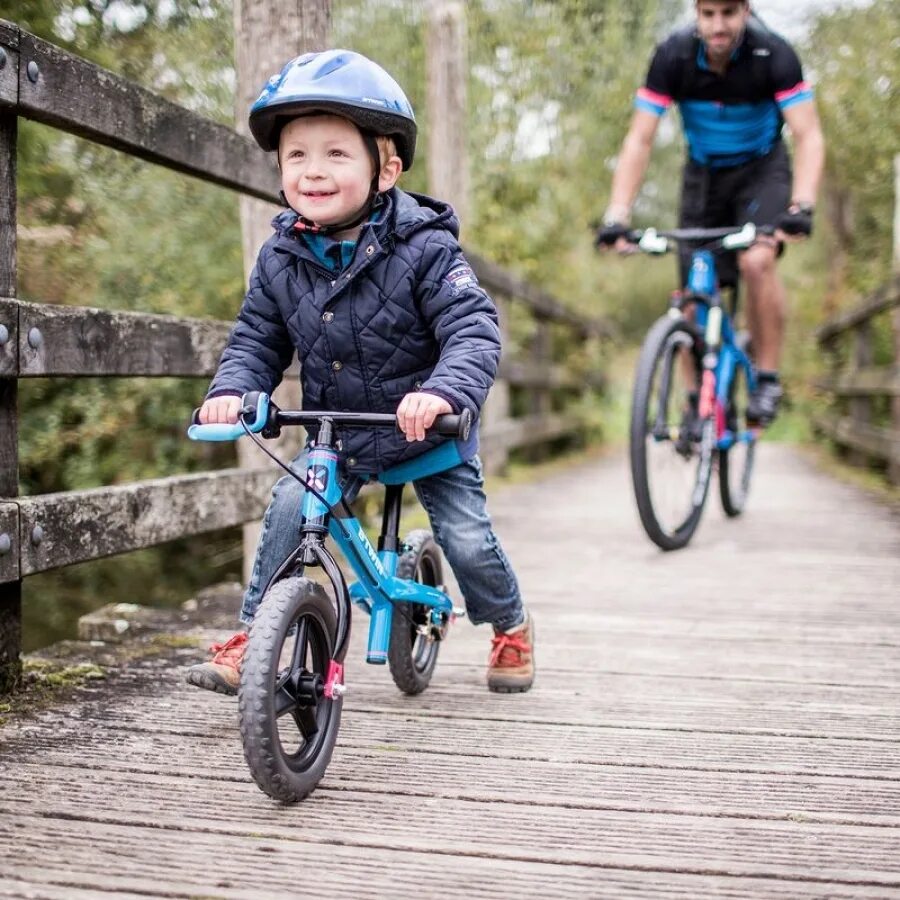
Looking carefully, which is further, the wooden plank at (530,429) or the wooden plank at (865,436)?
the wooden plank at (530,429)

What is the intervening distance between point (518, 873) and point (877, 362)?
8037 millimetres

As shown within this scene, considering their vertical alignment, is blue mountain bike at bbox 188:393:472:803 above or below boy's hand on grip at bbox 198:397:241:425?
below

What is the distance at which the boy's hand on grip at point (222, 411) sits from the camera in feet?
7.18

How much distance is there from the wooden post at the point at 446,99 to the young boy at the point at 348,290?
170 inches

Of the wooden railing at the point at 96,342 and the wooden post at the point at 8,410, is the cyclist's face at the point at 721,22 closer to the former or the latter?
the wooden railing at the point at 96,342

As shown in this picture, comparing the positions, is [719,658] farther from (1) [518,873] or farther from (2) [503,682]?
(1) [518,873]

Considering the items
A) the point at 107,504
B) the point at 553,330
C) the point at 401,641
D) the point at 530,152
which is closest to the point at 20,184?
the point at 107,504

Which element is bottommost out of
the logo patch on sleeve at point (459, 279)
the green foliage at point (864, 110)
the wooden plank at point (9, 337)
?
the wooden plank at point (9, 337)

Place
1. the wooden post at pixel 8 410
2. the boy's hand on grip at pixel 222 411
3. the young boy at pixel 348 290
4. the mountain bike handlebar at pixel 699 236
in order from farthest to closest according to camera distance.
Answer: the mountain bike handlebar at pixel 699 236
the wooden post at pixel 8 410
the young boy at pixel 348 290
the boy's hand on grip at pixel 222 411

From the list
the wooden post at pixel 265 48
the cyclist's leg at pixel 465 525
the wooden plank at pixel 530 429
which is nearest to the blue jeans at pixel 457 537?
the cyclist's leg at pixel 465 525

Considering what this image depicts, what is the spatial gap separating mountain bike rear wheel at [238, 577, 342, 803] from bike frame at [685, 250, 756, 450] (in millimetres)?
2847

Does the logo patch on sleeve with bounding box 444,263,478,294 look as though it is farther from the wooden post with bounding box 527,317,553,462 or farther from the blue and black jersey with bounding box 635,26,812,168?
the wooden post with bounding box 527,317,553,462

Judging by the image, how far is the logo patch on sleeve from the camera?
7.89 ft

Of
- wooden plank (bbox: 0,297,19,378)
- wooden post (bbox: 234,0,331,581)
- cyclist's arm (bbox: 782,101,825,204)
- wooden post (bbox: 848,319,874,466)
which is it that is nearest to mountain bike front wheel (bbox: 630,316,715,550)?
cyclist's arm (bbox: 782,101,825,204)
